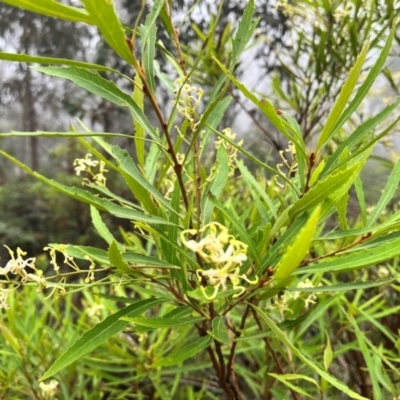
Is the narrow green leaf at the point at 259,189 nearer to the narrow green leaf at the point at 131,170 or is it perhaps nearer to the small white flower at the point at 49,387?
the narrow green leaf at the point at 131,170

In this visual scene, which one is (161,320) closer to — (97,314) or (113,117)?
(97,314)

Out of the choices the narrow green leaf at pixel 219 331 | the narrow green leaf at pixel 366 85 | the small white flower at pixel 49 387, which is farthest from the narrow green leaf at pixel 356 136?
the small white flower at pixel 49 387

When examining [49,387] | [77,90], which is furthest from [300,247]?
[77,90]

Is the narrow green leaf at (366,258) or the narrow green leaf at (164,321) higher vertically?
the narrow green leaf at (366,258)

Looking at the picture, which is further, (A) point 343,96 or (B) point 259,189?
(B) point 259,189

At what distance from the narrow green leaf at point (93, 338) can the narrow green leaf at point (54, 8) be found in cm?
18

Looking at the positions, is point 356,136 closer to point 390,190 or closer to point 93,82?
point 390,190

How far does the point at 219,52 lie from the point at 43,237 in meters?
1.82

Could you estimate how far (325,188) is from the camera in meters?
0.22

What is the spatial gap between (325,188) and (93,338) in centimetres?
17

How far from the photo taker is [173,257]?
0.28 m

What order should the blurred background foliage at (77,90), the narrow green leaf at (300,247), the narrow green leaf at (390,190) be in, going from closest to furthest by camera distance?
the narrow green leaf at (300,247) → the narrow green leaf at (390,190) → the blurred background foliage at (77,90)

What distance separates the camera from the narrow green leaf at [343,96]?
0.20 metres

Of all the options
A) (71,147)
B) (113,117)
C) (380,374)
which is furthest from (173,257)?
(113,117)
